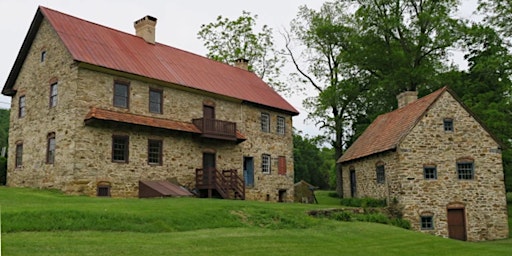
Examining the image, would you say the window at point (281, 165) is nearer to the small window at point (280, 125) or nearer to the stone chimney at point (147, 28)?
the small window at point (280, 125)

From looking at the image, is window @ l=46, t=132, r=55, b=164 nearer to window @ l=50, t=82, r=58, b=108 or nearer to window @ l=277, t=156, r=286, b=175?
window @ l=50, t=82, r=58, b=108

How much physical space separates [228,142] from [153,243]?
16322 mm

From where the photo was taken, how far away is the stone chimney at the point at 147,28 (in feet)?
94.2

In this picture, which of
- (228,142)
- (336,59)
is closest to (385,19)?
(336,59)

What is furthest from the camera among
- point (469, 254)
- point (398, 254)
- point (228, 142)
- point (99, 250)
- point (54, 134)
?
point (228, 142)

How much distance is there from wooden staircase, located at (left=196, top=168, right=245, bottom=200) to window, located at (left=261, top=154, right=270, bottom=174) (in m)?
3.88

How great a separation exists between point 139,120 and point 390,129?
1376 centimetres

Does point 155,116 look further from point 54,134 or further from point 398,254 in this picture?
point 398,254

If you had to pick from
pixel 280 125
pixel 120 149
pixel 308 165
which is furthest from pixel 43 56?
pixel 308 165

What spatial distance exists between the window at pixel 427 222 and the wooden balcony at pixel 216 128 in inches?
418

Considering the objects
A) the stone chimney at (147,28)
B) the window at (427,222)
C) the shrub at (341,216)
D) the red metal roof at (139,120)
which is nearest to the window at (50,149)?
the red metal roof at (139,120)

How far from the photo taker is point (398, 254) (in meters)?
13.9

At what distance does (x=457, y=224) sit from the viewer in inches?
964

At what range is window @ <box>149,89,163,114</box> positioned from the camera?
79.5 ft
